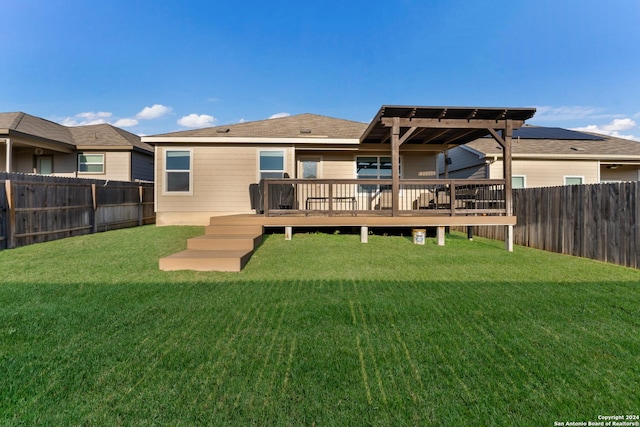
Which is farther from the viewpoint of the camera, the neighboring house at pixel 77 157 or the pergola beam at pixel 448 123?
the neighboring house at pixel 77 157

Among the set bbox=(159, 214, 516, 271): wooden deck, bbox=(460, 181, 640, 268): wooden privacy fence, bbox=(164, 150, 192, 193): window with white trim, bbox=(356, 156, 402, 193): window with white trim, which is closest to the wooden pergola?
bbox=(159, 214, 516, 271): wooden deck

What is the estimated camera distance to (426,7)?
12.5m

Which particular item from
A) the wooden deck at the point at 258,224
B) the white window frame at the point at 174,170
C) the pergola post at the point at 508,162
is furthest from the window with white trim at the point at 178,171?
the pergola post at the point at 508,162

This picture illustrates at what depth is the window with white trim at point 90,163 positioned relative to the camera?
13547mm

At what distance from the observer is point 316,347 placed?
2.19 meters

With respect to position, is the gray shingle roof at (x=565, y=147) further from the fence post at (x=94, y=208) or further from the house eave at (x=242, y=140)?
the fence post at (x=94, y=208)

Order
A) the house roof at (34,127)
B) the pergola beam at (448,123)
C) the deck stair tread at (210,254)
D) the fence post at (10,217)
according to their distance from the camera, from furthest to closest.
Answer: the house roof at (34,127) < the pergola beam at (448,123) < the fence post at (10,217) < the deck stair tread at (210,254)

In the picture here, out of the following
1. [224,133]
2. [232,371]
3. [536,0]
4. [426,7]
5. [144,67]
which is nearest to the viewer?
[232,371]

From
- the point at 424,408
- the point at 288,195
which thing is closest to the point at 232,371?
the point at 424,408

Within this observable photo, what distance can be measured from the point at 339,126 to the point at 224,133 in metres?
4.21

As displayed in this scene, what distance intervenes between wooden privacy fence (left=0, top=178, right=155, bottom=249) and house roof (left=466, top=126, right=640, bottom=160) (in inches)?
531

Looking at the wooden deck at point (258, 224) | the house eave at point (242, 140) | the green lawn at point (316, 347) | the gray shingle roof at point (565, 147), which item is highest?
the gray shingle roof at point (565, 147)

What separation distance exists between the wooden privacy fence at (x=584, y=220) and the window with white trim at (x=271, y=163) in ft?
22.3

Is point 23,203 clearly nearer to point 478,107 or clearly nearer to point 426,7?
point 478,107
